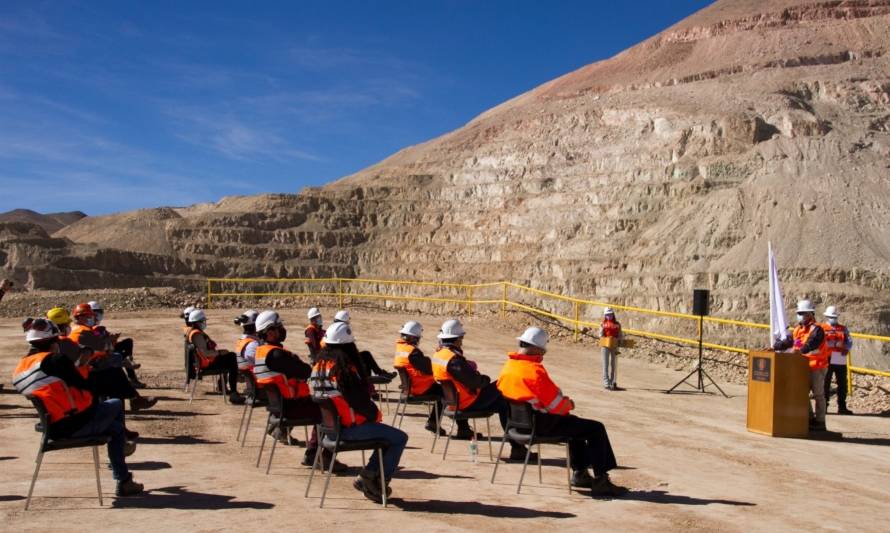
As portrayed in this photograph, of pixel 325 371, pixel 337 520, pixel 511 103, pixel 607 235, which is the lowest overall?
pixel 337 520

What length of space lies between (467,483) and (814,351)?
7227 mm

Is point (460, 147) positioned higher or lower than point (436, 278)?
higher

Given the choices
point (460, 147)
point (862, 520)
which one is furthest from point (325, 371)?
point (460, 147)

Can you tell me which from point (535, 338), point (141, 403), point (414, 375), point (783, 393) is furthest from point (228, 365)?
point (783, 393)

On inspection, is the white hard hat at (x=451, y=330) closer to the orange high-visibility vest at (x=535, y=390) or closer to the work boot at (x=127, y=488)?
the orange high-visibility vest at (x=535, y=390)

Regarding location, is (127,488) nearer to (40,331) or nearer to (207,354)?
(40,331)

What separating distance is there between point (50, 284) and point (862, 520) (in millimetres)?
56520

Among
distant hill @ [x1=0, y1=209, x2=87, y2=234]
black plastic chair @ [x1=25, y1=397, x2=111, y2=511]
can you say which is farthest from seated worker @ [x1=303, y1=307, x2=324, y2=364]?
distant hill @ [x1=0, y1=209, x2=87, y2=234]

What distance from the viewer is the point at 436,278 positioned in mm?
57656

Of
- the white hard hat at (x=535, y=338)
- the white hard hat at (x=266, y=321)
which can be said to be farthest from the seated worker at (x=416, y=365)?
the white hard hat at (x=535, y=338)

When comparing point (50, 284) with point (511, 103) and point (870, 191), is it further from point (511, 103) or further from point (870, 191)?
point (511, 103)

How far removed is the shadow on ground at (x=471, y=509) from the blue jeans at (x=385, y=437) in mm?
354

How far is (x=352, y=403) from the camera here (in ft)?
26.0

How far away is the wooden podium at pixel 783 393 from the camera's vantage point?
42.0 ft
